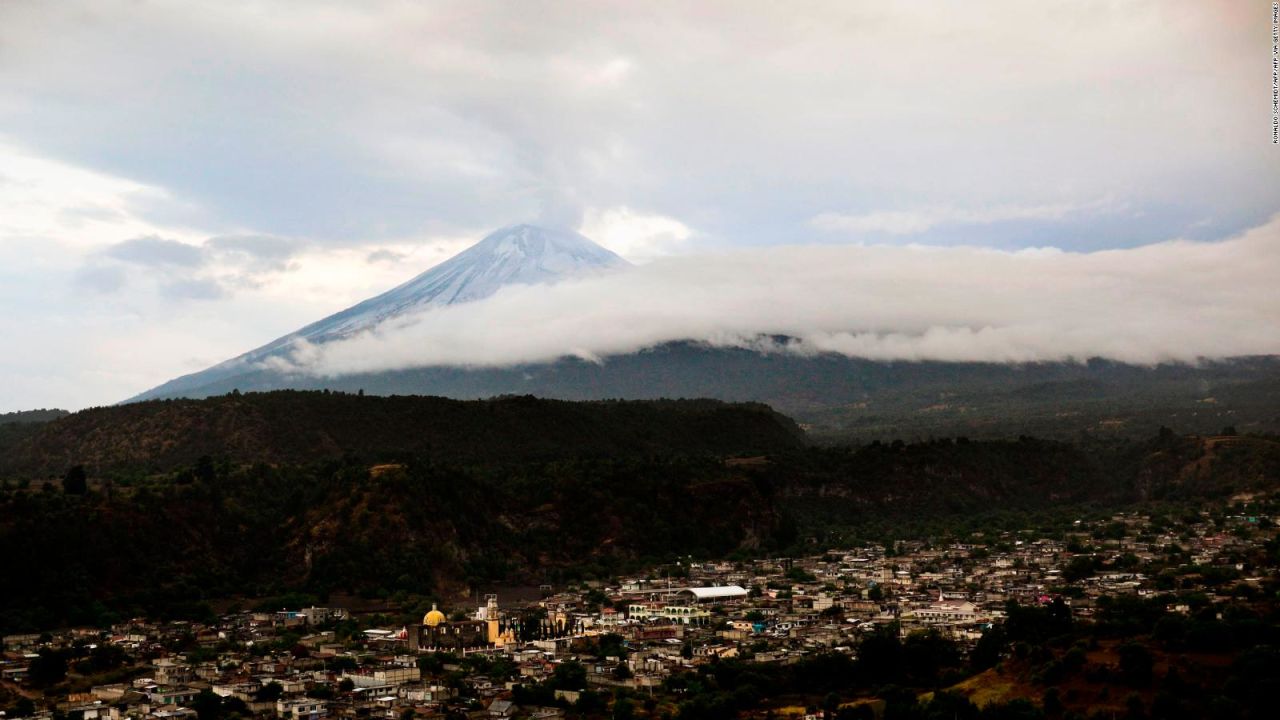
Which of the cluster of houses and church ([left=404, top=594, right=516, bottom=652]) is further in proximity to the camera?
church ([left=404, top=594, right=516, bottom=652])

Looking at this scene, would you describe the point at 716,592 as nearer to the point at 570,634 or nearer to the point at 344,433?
the point at 570,634

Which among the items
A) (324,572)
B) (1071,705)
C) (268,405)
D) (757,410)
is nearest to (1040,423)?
(757,410)

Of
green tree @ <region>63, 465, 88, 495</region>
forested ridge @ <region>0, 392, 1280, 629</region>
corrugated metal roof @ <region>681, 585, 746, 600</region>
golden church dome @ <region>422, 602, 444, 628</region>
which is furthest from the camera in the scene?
Answer: green tree @ <region>63, 465, 88, 495</region>

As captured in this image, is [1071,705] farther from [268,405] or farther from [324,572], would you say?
[268,405]

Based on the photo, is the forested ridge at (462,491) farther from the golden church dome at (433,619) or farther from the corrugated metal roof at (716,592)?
the golden church dome at (433,619)

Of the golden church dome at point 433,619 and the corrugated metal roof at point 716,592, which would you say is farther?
the corrugated metal roof at point 716,592

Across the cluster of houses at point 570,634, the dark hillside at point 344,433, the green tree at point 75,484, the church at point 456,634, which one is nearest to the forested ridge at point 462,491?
the green tree at point 75,484

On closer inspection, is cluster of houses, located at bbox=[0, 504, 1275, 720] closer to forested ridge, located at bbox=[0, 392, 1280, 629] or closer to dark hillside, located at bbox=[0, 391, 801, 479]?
forested ridge, located at bbox=[0, 392, 1280, 629]

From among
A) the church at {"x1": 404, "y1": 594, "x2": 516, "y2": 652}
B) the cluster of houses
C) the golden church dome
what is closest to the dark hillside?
the cluster of houses
